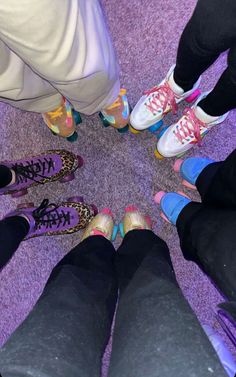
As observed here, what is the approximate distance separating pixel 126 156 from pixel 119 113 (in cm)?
17

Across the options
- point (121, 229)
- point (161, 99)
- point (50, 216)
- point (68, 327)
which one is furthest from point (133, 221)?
point (68, 327)

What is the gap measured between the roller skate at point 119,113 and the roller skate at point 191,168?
0.24 metres

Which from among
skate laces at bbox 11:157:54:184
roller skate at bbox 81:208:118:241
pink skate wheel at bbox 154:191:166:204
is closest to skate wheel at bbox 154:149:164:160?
pink skate wheel at bbox 154:191:166:204

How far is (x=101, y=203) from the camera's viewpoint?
53.6 inches

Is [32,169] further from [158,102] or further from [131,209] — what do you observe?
[158,102]

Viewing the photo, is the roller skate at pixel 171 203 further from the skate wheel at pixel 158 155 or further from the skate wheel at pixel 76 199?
the skate wheel at pixel 76 199

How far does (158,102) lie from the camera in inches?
47.6

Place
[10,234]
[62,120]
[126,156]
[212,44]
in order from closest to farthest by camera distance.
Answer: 1. [212,44]
2. [10,234]
3. [62,120]
4. [126,156]

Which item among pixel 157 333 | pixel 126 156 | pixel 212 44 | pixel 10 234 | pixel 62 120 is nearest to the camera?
pixel 157 333

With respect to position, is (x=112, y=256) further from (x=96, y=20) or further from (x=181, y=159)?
(x=96, y=20)

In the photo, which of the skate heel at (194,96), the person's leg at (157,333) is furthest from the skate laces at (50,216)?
the skate heel at (194,96)

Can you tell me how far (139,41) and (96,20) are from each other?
54cm

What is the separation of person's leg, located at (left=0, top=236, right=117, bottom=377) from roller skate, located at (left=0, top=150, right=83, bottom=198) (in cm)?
39

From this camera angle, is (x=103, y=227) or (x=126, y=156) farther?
(x=126, y=156)
